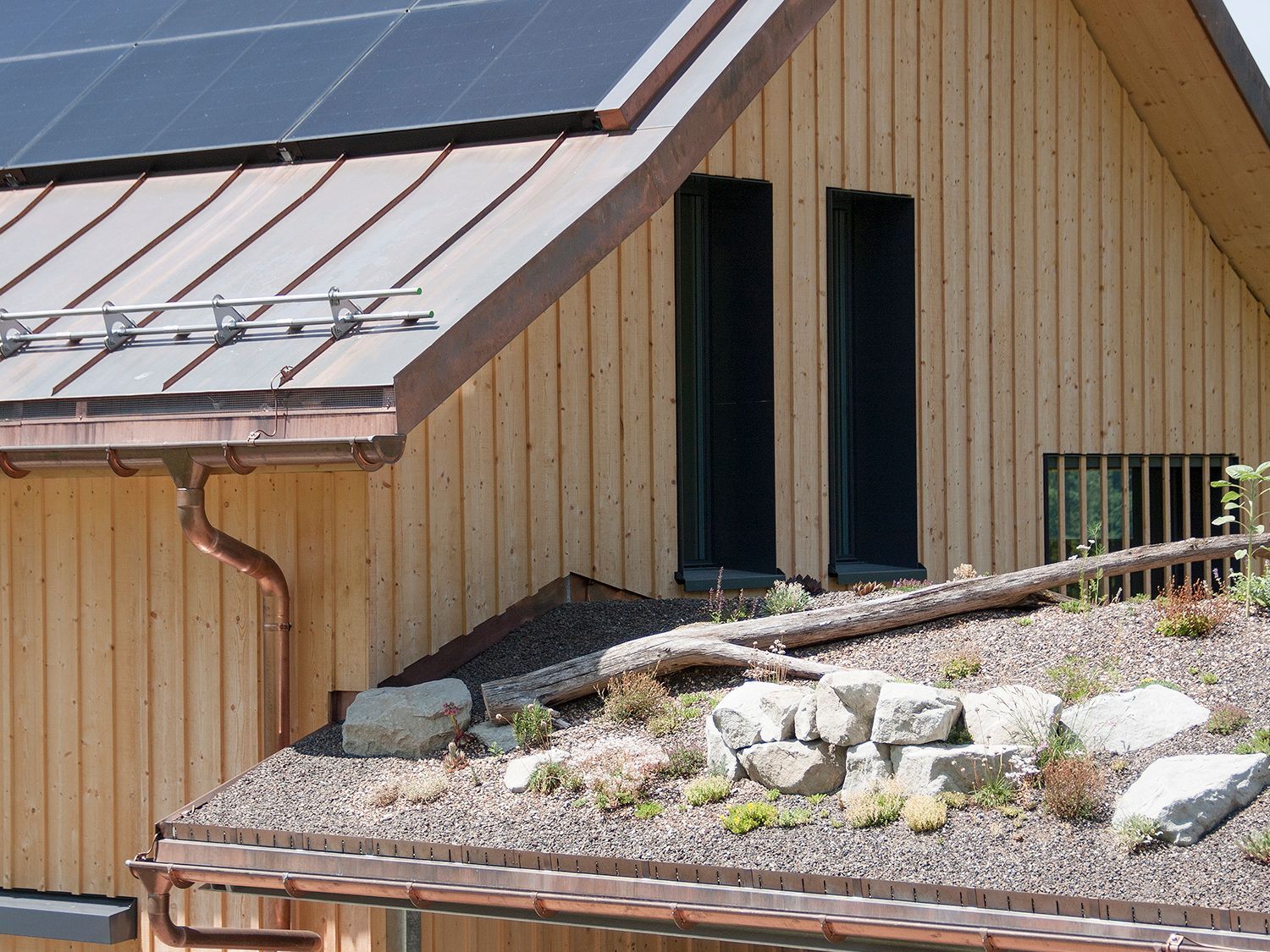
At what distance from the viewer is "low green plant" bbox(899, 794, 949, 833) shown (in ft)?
19.0

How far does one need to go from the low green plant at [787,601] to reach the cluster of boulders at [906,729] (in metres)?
1.66

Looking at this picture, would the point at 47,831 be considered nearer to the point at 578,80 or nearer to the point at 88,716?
the point at 88,716

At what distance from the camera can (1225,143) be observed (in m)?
13.0

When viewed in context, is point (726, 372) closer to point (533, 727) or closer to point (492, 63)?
point (492, 63)

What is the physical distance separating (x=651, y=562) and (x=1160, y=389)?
227 inches

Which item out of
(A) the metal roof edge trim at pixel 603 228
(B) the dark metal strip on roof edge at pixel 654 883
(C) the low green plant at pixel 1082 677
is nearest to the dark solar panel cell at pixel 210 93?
(A) the metal roof edge trim at pixel 603 228

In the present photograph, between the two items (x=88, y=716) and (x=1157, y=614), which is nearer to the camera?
(x=1157, y=614)

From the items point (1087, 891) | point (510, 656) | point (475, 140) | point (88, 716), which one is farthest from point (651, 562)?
point (1087, 891)

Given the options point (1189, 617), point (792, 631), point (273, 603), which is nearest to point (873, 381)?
point (792, 631)

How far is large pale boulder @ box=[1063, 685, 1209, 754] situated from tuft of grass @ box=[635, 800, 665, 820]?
1.59m

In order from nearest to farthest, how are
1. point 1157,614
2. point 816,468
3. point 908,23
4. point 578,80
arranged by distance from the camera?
1. point 1157,614
2. point 578,80
3. point 816,468
4. point 908,23

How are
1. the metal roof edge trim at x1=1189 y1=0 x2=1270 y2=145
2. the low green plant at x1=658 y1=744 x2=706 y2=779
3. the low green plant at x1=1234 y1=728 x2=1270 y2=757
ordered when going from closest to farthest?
the low green plant at x1=1234 y1=728 x2=1270 y2=757 < the low green plant at x1=658 y1=744 x2=706 y2=779 < the metal roof edge trim at x1=1189 y1=0 x2=1270 y2=145

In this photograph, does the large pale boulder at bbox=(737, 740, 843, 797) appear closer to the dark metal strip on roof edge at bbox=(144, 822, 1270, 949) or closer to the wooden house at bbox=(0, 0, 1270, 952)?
the dark metal strip on roof edge at bbox=(144, 822, 1270, 949)

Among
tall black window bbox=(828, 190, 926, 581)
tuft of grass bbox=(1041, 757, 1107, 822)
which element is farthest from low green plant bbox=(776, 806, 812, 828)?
tall black window bbox=(828, 190, 926, 581)
